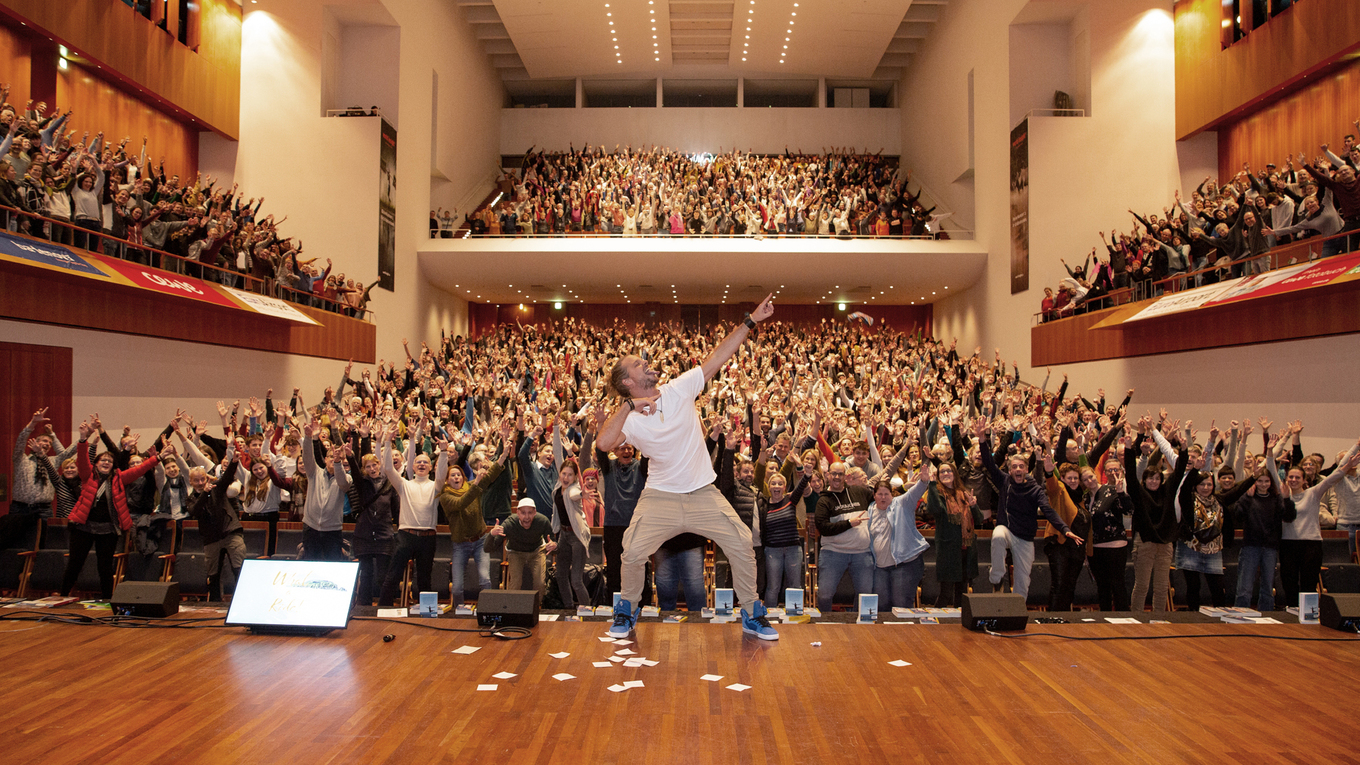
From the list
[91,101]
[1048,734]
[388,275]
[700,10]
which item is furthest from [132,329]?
[700,10]

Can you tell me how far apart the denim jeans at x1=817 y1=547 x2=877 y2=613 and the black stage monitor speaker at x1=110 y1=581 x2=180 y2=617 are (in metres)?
3.83

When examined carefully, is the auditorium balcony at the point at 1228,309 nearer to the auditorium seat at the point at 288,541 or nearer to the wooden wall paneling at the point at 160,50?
the auditorium seat at the point at 288,541

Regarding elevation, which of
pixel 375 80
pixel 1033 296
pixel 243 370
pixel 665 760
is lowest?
pixel 665 760

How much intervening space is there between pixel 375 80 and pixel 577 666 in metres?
16.4

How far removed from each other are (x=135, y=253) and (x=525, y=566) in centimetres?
709

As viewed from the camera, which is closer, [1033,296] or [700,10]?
[1033,296]

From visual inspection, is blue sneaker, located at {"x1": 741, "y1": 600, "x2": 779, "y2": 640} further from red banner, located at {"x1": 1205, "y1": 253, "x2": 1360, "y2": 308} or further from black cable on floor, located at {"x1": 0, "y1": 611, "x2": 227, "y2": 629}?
red banner, located at {"x1": 1205, "y1": 253, "x2": 1360, "y2": 308}

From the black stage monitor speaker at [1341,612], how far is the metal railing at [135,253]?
10411mm

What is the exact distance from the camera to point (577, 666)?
12.8ft

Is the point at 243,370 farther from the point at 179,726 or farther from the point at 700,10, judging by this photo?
the point at 700,10

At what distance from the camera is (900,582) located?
5559 mm

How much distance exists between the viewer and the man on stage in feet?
13.3

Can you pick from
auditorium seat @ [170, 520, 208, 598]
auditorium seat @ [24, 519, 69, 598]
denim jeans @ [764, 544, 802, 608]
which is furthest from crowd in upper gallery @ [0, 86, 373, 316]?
denim jeans @ [764, 544, 802, 608]

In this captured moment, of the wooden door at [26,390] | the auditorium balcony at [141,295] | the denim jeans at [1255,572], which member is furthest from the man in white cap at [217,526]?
the denim jeans at [1255,572]
